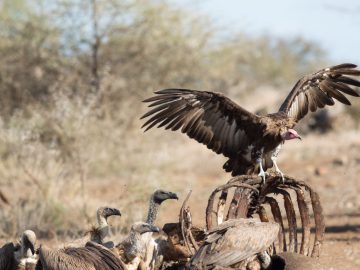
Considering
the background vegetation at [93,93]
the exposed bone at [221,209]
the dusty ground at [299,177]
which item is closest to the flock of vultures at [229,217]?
the exposed bone at [221,209]

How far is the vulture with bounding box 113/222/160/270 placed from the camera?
19.3ft

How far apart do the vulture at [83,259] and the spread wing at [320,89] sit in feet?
11.8

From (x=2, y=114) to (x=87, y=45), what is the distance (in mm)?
2554

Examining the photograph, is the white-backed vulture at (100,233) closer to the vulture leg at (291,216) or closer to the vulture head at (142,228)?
the vulture head at (142,228)

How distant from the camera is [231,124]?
7996mm

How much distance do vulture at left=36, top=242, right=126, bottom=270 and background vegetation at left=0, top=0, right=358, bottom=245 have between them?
583 cm

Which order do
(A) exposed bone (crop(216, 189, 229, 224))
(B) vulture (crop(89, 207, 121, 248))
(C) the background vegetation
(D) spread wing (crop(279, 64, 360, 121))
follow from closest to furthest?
(A) exposed bone (crop(216, 189, 229, 224))
(B) vulture (crop(89, 207, 121, 248))
(D) spread wing (crop(279, 64, 360, 121))
(C) the background vegetation

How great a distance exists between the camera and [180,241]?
6.09m

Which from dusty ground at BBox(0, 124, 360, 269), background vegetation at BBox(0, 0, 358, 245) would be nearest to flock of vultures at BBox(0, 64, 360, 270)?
dusty ground at BBox(0, 124, 360, 269)

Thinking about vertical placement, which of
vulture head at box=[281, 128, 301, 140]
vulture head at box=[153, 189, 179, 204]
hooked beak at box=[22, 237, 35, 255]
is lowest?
hooked beak at box=[22, 237, 35, 255]

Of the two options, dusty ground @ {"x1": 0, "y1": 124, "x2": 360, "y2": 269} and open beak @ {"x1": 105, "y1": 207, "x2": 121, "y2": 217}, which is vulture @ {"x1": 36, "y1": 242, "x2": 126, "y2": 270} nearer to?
open beak @ {"x1": 105, "y1": 207, "x2": 121, "y2": 217}

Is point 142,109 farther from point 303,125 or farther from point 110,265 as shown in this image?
point 110,265

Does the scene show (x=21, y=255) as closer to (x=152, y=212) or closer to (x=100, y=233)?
(x=100, y=233)

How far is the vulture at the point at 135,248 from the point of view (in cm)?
589
